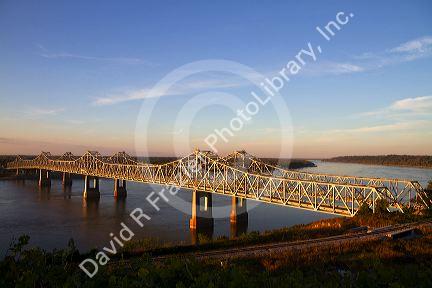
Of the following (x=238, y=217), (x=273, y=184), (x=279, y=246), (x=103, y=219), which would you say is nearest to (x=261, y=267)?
(x=279, y=246)

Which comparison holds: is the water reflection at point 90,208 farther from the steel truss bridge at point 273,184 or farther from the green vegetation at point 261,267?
the green vegetation at point 261,267

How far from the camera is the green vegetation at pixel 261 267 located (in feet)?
18.4

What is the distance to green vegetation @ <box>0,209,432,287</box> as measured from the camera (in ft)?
18.4

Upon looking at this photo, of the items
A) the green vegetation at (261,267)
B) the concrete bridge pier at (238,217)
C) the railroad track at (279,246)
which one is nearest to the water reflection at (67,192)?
the concrete bridge pier at (238,217)

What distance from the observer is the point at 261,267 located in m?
13.2

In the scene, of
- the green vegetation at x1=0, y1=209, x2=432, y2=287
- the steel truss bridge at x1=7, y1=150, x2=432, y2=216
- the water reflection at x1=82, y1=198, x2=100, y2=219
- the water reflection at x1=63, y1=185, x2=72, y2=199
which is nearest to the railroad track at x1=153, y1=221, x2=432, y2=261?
the green vegetation at x1=0, y1=209, x2=432, y2=287

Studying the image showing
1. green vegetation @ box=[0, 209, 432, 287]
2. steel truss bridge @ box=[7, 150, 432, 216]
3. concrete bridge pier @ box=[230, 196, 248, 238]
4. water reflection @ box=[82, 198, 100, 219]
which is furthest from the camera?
water reflection @ box=[82, 198, 100, 219]

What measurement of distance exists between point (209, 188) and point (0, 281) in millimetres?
46997

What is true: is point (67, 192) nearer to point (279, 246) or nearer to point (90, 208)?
point (90, 208)

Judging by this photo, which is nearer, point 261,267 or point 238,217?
point 261,267

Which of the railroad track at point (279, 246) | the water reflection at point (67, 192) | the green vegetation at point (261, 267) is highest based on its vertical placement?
the green vegetation at point (261, 267)

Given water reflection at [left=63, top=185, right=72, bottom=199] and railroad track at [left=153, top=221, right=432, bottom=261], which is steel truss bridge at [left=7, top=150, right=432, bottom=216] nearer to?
water reflection at [left=63, top=185, right=72, bottom=199]

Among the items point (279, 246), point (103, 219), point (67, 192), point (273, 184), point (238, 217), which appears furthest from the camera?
point (67, 192)

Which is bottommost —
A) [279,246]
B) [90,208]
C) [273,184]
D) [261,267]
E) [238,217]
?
[90,208]
